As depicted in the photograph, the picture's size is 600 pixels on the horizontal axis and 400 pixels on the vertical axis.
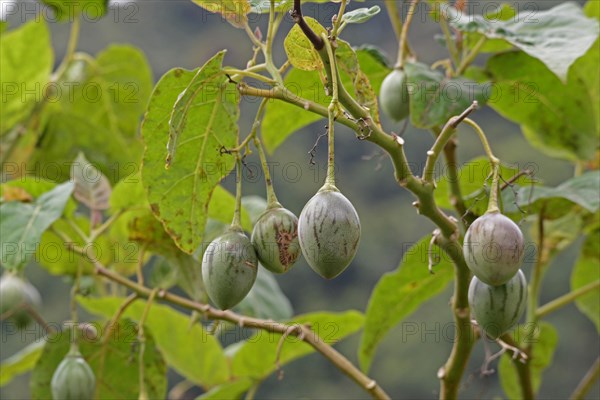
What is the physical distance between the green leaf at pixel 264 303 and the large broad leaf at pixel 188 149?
456 millimetres

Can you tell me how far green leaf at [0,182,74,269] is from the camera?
95cm

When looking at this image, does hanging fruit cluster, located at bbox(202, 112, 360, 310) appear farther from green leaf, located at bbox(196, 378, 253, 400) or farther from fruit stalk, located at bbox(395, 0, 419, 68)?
green leaf, located at bbox(196, 378, 253, 400)

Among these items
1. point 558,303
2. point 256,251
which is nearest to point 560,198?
point 558,303

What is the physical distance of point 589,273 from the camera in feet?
4.00

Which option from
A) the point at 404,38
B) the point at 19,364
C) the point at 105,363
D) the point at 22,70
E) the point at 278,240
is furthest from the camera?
the point at 22,70

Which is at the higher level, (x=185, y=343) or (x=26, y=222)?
(x=26, y=222)

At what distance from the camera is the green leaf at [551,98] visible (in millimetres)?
1131

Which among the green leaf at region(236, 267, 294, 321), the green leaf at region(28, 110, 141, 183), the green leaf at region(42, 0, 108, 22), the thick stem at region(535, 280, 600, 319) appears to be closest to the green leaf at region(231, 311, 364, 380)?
the green leaf at region(236, 267, 294, 321)

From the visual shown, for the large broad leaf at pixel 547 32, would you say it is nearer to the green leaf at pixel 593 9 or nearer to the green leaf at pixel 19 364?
the green leaf at pixel 593 9

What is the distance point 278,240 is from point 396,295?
459mm

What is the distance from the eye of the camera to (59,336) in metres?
1.11

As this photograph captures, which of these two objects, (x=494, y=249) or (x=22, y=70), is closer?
(x=494, y=249)

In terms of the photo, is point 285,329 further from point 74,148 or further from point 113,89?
point 113,89

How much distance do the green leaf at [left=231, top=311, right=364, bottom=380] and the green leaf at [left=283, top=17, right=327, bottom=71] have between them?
562 millimetres
